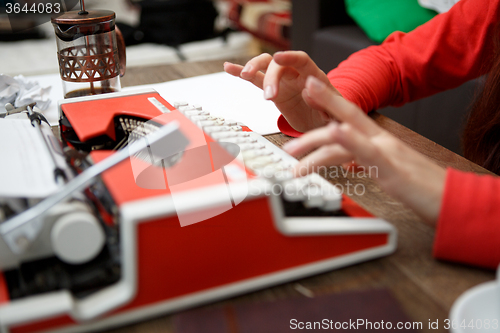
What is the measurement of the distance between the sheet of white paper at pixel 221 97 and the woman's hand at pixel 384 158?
0.33 metres

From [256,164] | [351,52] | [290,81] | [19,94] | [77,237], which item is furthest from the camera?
[351,52]

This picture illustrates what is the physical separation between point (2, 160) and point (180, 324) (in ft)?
0.82

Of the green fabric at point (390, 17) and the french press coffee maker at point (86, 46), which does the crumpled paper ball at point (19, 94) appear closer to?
the french press coffee maker at point (86, 46)

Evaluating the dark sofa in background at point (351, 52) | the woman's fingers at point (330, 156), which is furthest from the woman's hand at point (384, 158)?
the dark sofa in background at point (351, 52)

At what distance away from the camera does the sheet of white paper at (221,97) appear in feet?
2.77

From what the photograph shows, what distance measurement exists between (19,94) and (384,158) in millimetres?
790

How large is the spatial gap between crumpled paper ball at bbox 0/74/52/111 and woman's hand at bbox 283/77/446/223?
672mm

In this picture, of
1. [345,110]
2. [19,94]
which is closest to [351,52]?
[19,94]

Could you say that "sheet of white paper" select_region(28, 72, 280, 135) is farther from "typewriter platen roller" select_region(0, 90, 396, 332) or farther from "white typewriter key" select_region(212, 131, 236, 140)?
"typewriter platen roller" select_region(0, 90, 396, 332)

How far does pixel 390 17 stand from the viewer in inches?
65.8

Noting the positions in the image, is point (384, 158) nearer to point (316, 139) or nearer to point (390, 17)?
point (316, 139)

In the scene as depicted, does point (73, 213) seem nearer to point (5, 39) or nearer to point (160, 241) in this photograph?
point (160, 241)

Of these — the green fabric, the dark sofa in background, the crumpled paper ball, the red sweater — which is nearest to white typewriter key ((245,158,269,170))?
the red sweater

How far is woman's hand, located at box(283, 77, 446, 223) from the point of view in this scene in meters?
0.42
